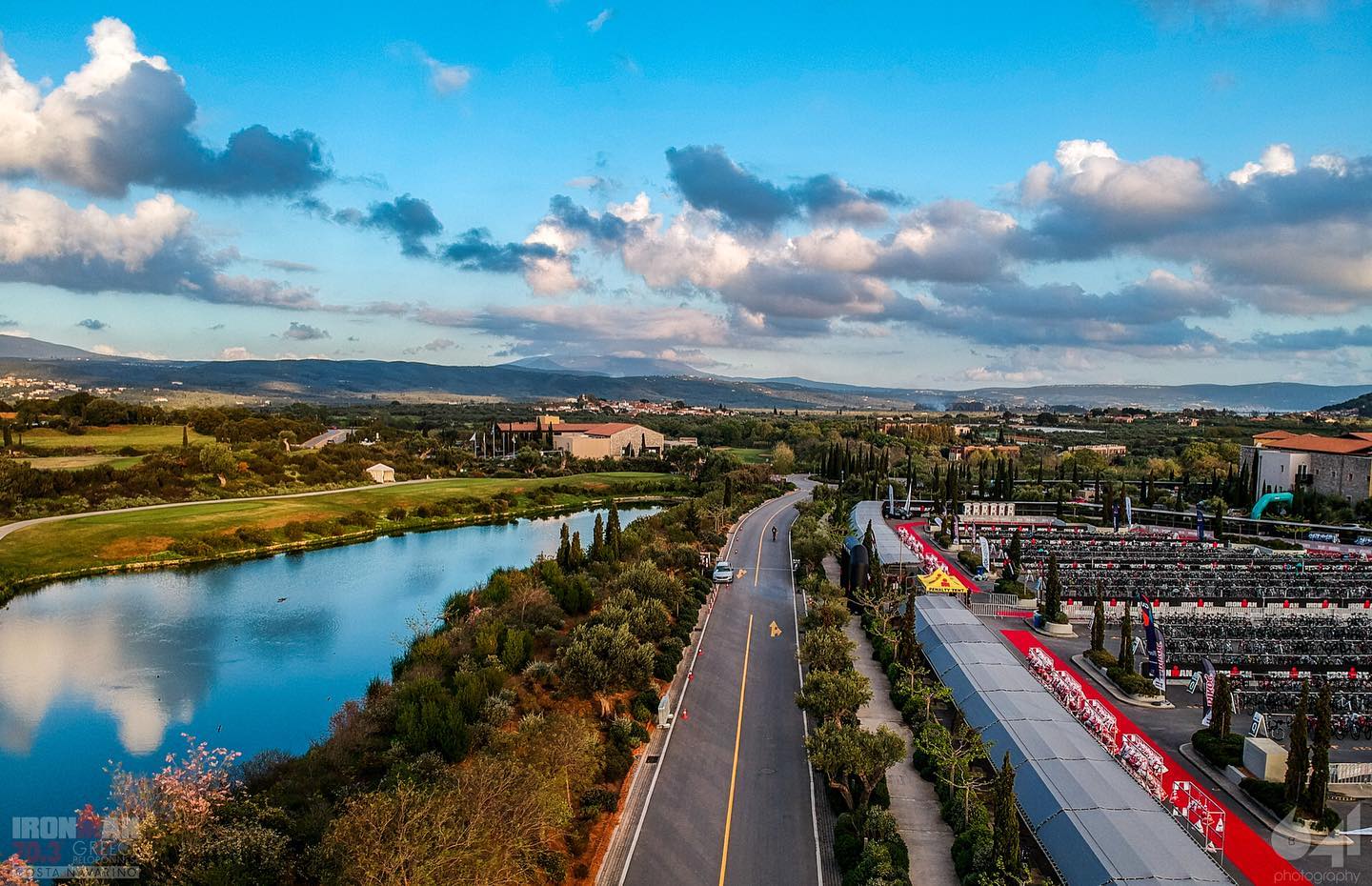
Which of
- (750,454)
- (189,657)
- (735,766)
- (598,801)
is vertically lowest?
(189,657)

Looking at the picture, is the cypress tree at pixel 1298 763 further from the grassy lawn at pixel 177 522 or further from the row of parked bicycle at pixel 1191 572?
the grassy lawn at pixel 177 522

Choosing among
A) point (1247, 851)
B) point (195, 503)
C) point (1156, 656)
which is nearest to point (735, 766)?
point (1247, 851)

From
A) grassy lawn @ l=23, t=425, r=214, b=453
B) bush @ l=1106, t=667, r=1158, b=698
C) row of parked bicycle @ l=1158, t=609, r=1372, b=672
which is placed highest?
grassy lawn @ l=23, t=425, r=214, b=453

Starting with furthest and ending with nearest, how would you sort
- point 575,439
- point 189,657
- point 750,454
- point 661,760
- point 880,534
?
point 750,454
point 575,439
point 880,534
point 189,657
point 661,760

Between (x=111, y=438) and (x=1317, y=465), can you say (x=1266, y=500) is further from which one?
Result: (x=111, y=438)

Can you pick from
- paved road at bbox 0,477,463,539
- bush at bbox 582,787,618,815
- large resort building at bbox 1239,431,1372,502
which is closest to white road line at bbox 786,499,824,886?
bush at bbox 582,787,618,815

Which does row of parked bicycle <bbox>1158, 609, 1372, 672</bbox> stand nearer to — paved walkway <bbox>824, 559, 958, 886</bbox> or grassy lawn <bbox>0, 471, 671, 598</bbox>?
paved walkway <bbox>824, 559, 958, 886</bbox>
